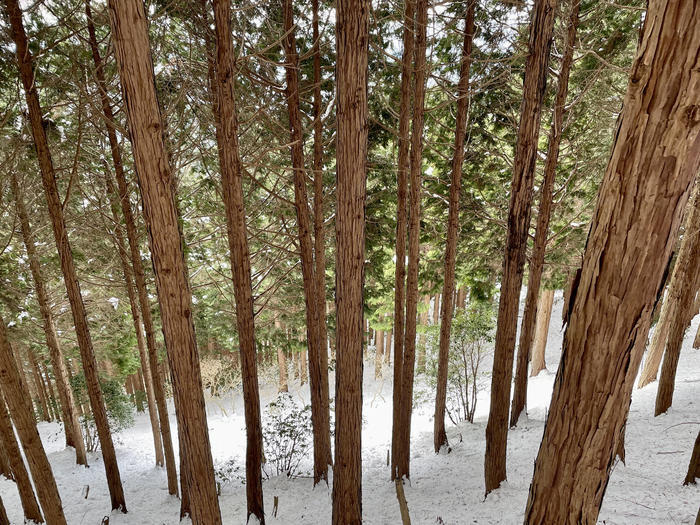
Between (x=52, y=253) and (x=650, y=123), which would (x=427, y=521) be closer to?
(x=650, y=123)

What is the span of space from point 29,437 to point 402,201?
250 inches

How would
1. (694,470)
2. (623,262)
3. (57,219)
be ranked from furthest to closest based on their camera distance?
(57,219) → (694,470) → (623,262)

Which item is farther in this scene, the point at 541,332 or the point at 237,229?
the point at 541,332

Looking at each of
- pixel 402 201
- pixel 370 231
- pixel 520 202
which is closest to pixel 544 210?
pixel 402 201

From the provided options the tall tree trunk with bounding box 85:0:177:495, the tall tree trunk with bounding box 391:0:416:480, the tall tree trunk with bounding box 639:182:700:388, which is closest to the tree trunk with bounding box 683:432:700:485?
the tall tree trunk with bounding box 639:182:700:388

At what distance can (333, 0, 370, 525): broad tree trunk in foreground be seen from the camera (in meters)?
3.32

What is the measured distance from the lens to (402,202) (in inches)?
250

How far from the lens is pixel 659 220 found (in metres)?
1.53

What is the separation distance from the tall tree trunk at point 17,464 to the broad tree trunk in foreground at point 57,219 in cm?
121

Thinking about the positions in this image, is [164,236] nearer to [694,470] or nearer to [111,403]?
[694,470]

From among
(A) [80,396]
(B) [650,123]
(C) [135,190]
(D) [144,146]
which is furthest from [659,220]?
(A) [80,396]

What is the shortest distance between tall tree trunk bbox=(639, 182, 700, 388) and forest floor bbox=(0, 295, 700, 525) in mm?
644

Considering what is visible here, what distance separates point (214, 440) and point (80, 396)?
23.3 ft

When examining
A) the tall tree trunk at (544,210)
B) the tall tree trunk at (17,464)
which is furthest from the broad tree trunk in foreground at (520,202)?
the tall tree trunk at (17,464)
